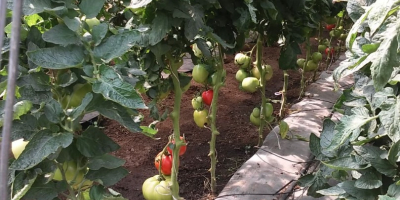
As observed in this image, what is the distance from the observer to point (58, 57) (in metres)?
0.73

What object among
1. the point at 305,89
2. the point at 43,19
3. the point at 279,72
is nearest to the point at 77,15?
the point at 43,19

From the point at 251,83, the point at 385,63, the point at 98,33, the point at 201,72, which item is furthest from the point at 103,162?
the point at 251,83

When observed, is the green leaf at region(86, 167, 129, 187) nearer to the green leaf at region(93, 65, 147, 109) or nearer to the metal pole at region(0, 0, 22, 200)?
the green leaf at region(93, 65, 147, 109)

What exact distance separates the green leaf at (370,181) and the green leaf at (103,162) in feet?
1.96

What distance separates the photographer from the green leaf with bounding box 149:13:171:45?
1.17 m

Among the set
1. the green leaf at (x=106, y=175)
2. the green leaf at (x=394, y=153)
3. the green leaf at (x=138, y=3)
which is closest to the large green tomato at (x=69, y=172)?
the green leaf at (x=106, y=175)

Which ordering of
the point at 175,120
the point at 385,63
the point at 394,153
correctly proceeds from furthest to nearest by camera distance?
the point at 175,120 → the point at 394,153 → the point at 385,63

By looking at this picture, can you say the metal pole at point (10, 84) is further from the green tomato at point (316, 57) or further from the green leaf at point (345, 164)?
the green tomato at point (316, 57)

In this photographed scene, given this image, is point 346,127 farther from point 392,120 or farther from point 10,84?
point 10,84

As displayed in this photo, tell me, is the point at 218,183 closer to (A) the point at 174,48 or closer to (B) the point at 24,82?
(A) the point at 174,48

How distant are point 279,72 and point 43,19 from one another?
3087 mm

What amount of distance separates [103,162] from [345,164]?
2.06ft

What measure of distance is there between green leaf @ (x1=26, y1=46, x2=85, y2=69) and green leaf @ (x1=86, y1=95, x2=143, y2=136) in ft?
0.25

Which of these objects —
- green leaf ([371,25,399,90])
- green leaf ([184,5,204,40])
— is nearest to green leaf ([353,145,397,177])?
green leaf ([371,25,399,90])
